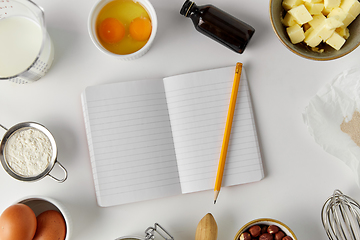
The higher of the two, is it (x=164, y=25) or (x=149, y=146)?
(x=164, y=25)

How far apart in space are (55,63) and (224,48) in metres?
0.47

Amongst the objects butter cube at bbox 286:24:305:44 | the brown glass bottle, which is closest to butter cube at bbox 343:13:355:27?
butter cube at bbox 286:24:305:44

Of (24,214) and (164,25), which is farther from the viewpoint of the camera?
(164,25)

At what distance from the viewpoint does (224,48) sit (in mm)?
827

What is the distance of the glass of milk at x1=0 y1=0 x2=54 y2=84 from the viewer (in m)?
0.74

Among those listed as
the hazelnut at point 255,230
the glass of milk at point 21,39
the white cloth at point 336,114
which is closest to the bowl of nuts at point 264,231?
the hazelnut at point 255,230

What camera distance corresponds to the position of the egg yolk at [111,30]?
0.77 metres

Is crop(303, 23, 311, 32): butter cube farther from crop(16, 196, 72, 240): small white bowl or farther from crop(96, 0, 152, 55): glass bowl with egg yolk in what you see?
crop(16, 196, 72, 240): small white bowl

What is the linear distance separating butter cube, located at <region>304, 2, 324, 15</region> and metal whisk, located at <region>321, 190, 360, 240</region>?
46 cm

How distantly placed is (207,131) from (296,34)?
1.09ft

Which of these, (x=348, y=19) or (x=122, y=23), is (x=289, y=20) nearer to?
(x=348, y=19)

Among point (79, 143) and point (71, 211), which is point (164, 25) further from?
point (71, 211)

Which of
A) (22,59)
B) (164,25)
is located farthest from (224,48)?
(22,59)

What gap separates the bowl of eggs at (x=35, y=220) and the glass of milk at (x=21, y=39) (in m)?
0.32
